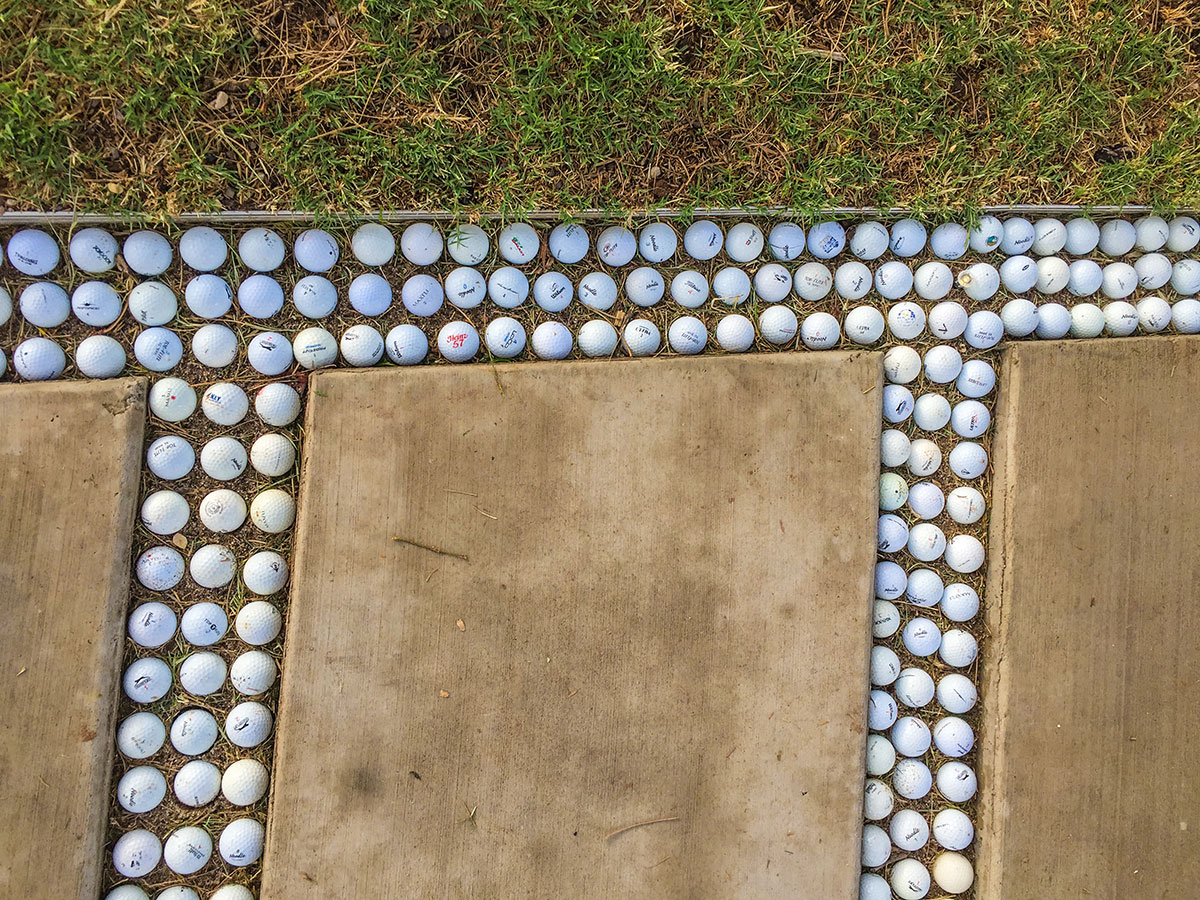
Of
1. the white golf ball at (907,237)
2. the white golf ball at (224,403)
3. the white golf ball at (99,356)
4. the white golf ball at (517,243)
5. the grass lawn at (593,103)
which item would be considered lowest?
the white golf ball at (224,403)

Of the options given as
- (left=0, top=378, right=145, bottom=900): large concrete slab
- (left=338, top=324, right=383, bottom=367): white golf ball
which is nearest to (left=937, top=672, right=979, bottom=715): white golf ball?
(left=338, top=324, right=383, bottom=367): white golf ball

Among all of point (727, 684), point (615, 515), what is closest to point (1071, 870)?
point (727, 684)

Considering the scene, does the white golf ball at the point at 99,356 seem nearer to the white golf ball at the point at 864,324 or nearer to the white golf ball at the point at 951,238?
the white golf ball at the point at 864,324

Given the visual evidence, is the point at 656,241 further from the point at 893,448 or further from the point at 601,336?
the point at 893,448

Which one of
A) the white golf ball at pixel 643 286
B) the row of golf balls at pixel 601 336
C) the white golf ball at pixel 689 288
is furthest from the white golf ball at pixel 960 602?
the white golf ball at pixel 643 286

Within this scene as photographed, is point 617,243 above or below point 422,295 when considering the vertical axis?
above

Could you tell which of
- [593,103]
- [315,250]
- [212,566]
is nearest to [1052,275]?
[593,103]
